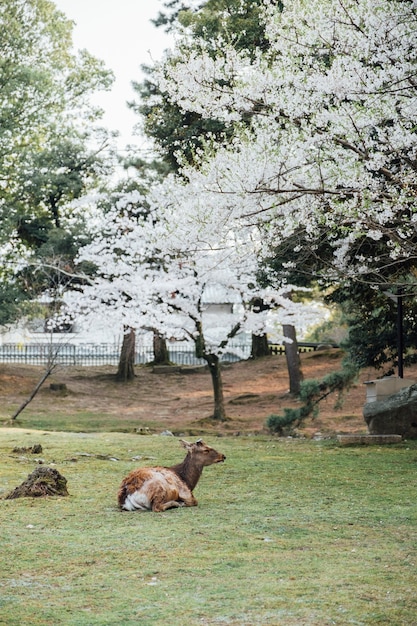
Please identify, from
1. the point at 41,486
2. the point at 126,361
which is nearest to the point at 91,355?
the point at 126,361

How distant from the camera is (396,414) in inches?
645

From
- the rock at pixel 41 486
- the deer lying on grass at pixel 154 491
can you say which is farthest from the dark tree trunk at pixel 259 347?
the deer lying on grass at pixel 154 491

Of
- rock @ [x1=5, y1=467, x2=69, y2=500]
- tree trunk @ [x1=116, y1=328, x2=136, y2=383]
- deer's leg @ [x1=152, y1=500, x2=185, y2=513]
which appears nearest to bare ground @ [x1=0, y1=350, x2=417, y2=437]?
tree trunk @ [x1=116, y1=328, x2=136, y2=383]

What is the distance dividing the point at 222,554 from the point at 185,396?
85.8 feet

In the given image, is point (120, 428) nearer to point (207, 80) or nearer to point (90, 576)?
point (207, 80)

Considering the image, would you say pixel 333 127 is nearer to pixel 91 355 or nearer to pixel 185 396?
pixel 185 396

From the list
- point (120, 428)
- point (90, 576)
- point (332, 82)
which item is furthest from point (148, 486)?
point (120, 428)

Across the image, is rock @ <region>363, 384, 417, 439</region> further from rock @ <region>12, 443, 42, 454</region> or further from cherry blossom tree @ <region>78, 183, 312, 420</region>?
rock @ <region>12, 443, 42, 454</region>

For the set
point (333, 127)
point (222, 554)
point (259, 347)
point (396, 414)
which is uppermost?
point (333, 127)

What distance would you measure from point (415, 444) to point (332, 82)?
6.92 meters

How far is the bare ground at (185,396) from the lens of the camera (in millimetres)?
24859

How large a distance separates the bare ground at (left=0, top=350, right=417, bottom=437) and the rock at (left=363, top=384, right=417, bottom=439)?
4.73 meters

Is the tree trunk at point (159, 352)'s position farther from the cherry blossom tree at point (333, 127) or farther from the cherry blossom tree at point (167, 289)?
the cherry blossom tree at point (333, 127)

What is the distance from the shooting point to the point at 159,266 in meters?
29.0
